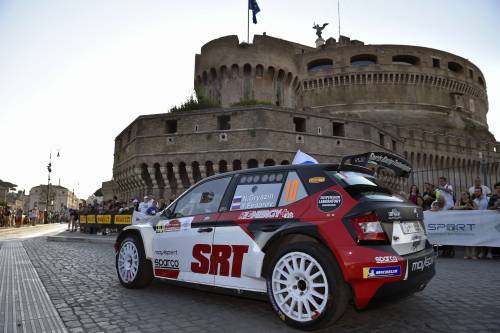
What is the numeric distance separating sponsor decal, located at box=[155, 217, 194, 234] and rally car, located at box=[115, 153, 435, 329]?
0.06 ft

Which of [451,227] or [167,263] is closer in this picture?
[167,263]

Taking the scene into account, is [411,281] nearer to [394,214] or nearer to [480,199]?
[394,214]

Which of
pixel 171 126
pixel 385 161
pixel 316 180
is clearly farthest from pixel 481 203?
pixel 171 126

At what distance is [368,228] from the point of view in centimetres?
321

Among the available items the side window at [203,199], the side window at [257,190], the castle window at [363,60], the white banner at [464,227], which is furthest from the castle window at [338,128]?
the castle window at [363,60]

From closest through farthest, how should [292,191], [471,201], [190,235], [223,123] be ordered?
[292,191]
[190,235]
[471,201]
[223,123]

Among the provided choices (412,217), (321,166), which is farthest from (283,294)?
(412,217)

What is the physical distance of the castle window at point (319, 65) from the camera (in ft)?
170

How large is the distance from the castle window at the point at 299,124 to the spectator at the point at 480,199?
53.0 feet

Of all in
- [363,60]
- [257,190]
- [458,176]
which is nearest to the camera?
[257,190]

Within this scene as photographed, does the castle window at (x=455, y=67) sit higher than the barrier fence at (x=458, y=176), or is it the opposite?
the castle window at (x=455, y=67)

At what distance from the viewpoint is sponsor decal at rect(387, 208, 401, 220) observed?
3.37 metres

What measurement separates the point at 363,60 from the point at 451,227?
48750 millimetres

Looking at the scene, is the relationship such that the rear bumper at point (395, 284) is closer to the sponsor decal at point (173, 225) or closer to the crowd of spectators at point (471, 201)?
the sponsor decal at point (173, 225)
